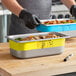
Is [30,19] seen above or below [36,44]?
above

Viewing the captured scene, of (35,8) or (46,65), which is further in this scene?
(35,8)

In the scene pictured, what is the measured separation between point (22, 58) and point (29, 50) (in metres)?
0.07

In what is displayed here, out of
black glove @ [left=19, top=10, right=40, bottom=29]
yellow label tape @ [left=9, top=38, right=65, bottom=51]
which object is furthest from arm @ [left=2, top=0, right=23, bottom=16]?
yellow label tape @ [left=9, top=38, right=65, bottom=51]

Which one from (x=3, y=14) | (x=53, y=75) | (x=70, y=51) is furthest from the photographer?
(x=3, y=14)

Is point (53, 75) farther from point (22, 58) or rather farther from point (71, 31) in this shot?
point (71, 31)

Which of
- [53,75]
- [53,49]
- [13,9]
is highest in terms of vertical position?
[13,9]

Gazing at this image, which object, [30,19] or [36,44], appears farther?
[30,19]

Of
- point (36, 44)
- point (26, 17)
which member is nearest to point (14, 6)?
point (26, 17)

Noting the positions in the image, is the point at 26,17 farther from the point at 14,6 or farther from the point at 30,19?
the point at 14,6

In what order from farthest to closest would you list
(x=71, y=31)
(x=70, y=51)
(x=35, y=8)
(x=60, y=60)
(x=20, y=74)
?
(x=35, y=8), (x=71, y=31), (x=70, y=51), (x=60, y=60), (x=20, y=74)

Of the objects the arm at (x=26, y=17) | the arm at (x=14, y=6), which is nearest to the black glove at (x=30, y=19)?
the arm at (x=26, y=17)

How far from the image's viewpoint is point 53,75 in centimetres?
161

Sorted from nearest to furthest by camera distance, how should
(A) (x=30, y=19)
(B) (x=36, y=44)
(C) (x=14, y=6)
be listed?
(B) (x=36, y=44)
(A) (x=30, y=19)
(C) (x=14, y=6)

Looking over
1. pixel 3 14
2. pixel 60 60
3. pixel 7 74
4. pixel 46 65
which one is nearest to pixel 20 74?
pixel 7 74
